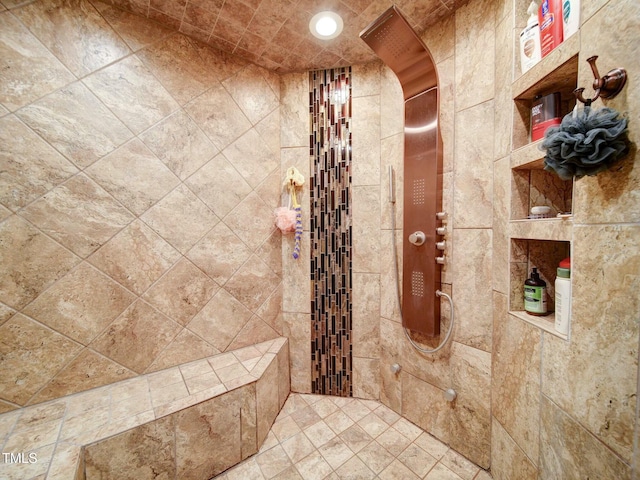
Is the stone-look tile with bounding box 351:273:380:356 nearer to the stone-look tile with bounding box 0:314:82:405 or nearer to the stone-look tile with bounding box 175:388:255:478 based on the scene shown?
the stone-look tile with bounding box 175:388:255:478

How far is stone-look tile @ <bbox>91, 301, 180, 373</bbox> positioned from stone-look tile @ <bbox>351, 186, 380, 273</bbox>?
126cm

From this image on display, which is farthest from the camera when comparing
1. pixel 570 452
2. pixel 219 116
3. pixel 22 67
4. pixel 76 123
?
pixel 219 116

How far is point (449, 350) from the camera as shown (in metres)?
1.28

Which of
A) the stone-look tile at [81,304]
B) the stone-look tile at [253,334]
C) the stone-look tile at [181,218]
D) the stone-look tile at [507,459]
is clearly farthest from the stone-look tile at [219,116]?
the stone-look tile at [507,459]

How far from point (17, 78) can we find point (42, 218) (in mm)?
631

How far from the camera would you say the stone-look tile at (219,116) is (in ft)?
4.83

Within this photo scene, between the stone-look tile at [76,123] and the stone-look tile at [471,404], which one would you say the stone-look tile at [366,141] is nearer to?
the stone-look tile at [471,404]

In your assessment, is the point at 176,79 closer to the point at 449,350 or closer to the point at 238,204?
the point at 238,204

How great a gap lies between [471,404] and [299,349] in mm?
1106

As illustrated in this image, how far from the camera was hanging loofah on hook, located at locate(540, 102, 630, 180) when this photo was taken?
0.56 metres

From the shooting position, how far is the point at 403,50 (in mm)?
1199

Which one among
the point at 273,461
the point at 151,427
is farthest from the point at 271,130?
the point at 273,461

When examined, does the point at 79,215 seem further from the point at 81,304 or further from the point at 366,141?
the point at 366,141

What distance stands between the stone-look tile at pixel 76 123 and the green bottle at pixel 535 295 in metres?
2.10
